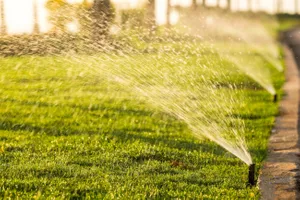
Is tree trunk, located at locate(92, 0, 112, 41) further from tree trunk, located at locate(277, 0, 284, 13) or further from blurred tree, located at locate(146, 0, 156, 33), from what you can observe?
tree trunk, located at locate(277, 0, 284, 13)

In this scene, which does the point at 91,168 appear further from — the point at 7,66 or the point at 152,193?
the point at 7,66

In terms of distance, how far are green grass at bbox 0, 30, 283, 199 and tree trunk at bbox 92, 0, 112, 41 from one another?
497 centimetres

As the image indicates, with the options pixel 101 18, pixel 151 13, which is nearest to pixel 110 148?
pixel 101 18

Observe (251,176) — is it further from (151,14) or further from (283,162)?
(151,14)

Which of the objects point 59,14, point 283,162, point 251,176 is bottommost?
point 283,162

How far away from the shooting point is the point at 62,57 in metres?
18.0

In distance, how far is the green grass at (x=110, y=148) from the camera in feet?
16.1

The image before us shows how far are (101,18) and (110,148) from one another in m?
13.3

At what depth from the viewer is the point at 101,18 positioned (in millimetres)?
19062

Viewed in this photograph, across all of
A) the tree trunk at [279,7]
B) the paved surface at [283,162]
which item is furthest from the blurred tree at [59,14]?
the tree trunk at [279,7]

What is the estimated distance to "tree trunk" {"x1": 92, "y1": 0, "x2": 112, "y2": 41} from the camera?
54.2 feet

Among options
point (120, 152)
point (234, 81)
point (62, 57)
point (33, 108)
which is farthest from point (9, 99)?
point (62, 57)

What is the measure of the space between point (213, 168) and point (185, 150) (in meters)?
0.76

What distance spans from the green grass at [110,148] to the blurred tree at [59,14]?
139 centimetres
